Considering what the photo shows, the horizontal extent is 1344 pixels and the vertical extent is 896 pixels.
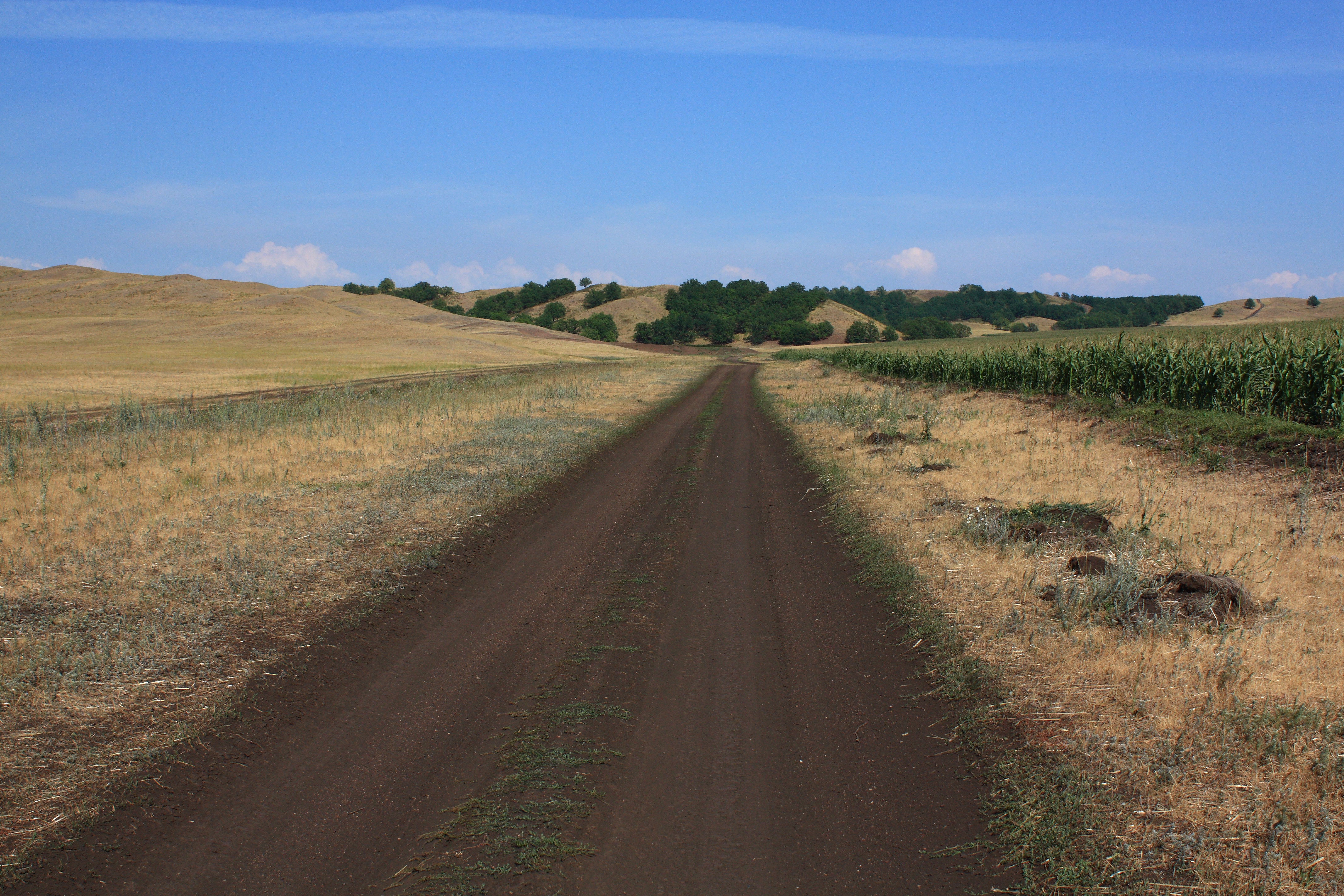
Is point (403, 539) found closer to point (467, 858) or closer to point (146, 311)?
point (467, 858)

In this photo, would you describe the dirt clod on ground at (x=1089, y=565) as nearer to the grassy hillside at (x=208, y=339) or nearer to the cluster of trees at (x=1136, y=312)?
the grassy hillside at (x=208, y=339)

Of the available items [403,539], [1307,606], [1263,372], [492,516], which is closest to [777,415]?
[1263,372]

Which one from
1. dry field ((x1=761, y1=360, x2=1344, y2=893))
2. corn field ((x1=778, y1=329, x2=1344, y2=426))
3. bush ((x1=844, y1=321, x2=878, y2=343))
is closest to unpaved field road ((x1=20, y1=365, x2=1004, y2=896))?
dry field ((x1=761, y1=360, x2=1344, y2=893))

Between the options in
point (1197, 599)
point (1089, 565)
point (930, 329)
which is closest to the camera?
point (1197, 599)

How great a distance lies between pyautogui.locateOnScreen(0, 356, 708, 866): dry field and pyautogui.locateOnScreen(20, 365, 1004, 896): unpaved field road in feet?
1.89

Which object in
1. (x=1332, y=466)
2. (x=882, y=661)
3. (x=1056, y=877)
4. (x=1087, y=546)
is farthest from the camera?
(x=1332, y=466)

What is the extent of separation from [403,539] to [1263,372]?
17565 millimetres

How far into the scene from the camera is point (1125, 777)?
14.3 ft

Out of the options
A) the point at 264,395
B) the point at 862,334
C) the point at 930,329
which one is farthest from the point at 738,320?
the point at 264,395

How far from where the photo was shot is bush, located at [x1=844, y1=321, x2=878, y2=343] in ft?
448

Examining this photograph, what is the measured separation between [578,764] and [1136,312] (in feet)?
572

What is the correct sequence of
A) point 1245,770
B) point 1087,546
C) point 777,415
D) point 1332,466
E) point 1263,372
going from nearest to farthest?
point 1245,770, point 1087,546, point 1332,466, point 1263,372, point 777,415

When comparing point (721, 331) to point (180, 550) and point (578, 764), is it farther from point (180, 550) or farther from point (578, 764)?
point (578, 764)

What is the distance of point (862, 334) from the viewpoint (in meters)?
138
